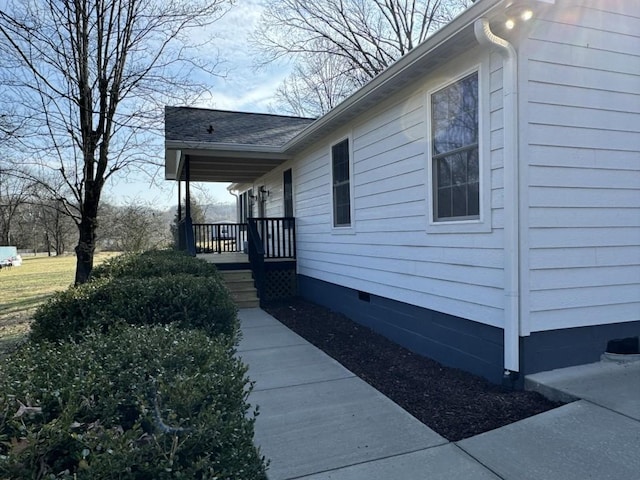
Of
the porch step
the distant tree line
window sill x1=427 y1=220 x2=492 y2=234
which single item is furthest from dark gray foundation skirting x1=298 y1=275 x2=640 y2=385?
the distant tree line

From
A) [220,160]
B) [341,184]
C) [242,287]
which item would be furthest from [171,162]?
[341,184]

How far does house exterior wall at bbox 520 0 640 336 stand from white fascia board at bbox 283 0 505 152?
50 centimetres

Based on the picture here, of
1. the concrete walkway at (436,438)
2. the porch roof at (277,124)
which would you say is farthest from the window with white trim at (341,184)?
the concrete walkway at (436,438)

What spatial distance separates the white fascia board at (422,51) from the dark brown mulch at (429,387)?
3.09 metres

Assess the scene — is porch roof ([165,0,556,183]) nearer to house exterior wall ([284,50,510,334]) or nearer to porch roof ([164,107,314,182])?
porch roof ([164,107,314,182])

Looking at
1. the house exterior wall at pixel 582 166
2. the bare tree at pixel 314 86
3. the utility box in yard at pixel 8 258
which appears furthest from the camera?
the utility box in yard at pixel 8 258

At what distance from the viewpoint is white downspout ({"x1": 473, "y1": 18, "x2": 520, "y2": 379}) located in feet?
11.3

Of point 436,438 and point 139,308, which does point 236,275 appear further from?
point 436,438

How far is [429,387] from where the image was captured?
382cm

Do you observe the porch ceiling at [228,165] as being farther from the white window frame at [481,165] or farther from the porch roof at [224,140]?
the white window frame at [481,165]

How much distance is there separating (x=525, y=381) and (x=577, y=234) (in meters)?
1.36

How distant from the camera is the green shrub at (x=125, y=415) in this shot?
1.22m

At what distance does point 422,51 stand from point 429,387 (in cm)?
321

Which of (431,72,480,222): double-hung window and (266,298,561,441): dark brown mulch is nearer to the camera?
(266,298,561,441): dark brown mulch
